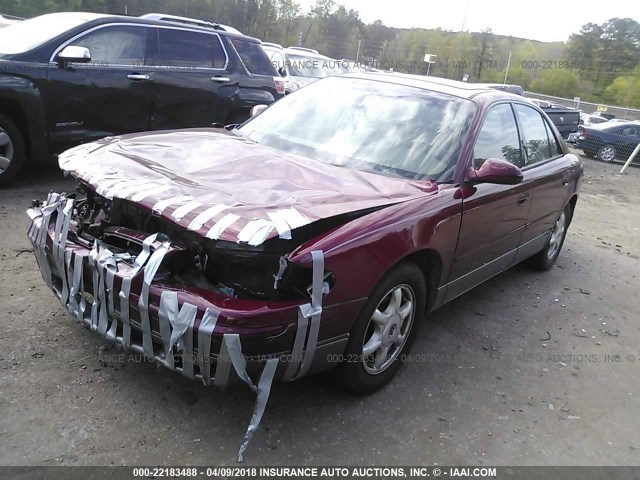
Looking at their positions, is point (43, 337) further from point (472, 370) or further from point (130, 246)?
point (472, 370)

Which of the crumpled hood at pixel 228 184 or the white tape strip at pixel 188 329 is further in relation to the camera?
the crumpled hood at pixel 228 184

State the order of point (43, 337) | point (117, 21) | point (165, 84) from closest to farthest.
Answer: point (43, 337) → point (117, 21) → point (165, 84)

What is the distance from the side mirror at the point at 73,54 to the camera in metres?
5.38

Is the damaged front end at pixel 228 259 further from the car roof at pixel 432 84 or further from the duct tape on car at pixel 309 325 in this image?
the car roof at pixel 432 84

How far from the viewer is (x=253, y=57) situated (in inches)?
304

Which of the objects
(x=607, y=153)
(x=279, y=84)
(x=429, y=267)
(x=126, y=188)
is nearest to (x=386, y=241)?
(x=429, y=267)

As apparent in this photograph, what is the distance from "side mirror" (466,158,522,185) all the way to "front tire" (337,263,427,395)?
2.38 ft

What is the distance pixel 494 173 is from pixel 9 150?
15.5 ft

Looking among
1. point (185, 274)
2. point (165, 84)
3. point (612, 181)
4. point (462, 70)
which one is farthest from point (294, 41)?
point (185, 274)

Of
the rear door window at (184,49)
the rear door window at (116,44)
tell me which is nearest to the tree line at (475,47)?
the rear door window at (184,49)

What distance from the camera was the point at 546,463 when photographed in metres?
2.67

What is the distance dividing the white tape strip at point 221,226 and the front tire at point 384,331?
2.64ft

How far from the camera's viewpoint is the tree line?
64500 mm

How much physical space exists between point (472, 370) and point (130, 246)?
88.0 inches
